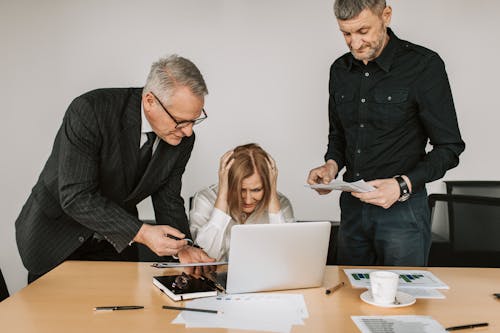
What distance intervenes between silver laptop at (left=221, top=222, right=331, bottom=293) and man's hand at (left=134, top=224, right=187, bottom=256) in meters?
0.22

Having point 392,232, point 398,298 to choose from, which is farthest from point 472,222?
point 398,298

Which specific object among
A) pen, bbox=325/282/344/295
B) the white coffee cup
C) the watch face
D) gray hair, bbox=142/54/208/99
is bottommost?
pen, bbox=325/282/344/295

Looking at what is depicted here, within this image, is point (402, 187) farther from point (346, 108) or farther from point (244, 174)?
point (244, 174)

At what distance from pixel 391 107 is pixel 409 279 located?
747 millimetres

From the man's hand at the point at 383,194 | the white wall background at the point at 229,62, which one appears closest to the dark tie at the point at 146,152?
the man's hand at the point at 383,194

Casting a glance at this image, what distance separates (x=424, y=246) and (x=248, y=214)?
2.74 ft

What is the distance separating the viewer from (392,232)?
2127mm

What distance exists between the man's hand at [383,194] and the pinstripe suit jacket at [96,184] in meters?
0.73

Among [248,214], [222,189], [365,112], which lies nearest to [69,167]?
[222,189]

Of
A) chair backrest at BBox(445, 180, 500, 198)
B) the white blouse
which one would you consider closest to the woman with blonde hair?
the white blouse

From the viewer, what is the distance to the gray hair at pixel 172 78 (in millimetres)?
1832

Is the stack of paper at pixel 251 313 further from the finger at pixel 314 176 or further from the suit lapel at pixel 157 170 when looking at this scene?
the finger at pixel 314 176

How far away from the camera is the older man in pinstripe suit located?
5.97 feet

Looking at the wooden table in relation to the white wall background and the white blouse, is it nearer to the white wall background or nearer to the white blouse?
the white blouse
